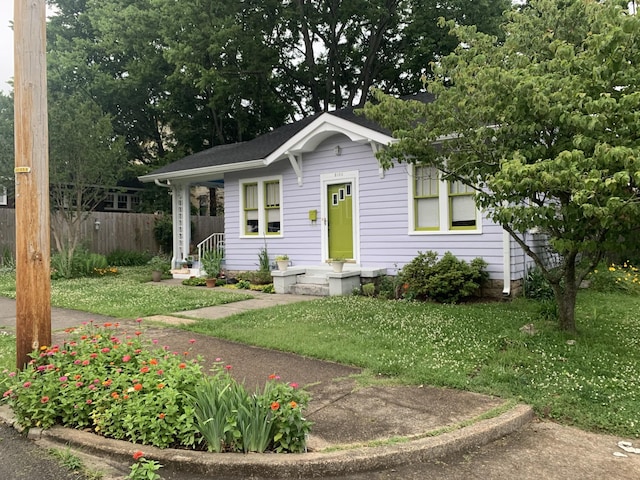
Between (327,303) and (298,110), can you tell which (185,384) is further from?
(298,110)

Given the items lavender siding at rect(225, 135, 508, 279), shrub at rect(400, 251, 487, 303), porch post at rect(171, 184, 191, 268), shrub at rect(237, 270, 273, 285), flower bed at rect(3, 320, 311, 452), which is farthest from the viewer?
porch post at rect(171, 184, 191, 268)

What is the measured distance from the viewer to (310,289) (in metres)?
10.9

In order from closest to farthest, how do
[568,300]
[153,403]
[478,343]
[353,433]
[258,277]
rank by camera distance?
[153,403], [353,433], [478,343], [568,300], [258,277]

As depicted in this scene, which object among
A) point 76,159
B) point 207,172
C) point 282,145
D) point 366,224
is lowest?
point 366,224

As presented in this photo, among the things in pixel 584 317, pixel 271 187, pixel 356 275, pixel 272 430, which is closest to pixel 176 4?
pixel 271 187

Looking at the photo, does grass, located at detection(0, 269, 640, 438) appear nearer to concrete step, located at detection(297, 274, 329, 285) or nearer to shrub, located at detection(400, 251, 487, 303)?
shrub, located at detection(400, 251, 487, 303)

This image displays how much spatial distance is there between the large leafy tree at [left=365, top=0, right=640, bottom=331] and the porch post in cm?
980

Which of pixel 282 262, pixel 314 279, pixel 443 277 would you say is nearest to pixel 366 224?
pixel 314 279

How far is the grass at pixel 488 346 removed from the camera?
13.7ft

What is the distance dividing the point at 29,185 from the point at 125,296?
22.2 ft

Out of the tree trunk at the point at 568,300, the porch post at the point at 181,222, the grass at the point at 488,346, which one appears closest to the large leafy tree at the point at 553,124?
the tree trunk at the point at 568,300

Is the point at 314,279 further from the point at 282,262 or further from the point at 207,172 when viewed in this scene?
the point at 207,172

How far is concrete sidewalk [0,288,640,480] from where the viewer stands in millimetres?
3041

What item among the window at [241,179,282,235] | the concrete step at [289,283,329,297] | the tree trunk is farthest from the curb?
the window at [241,179,282,235]
